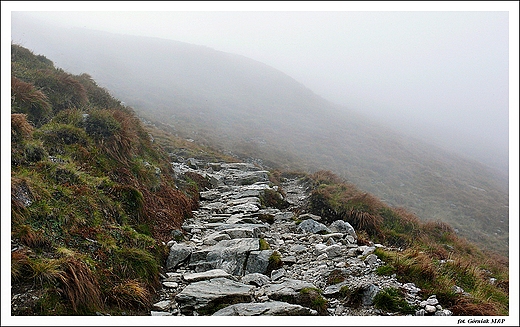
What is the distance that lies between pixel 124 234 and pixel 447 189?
37859 mm

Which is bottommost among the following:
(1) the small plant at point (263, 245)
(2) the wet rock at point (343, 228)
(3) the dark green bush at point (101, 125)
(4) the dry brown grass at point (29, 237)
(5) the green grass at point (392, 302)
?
(1) the small plant at point (263, 245)

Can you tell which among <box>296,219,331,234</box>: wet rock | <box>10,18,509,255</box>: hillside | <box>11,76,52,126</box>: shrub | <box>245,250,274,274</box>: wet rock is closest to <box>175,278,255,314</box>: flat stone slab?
<box>245,250,274,274</box>: wet rock

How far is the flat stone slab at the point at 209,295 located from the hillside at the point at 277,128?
844 inches

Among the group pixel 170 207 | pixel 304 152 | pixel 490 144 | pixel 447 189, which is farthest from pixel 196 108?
pixel 490 144

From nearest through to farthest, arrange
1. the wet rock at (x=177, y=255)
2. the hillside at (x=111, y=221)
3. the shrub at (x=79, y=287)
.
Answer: the shrub at (x=79, y=287) → the hillside at (x=111, y=221) → the wet rock at (x=177, y=255)

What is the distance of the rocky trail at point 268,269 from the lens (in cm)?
552

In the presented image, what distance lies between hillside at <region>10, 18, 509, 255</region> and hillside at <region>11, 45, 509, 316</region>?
48.5 feet

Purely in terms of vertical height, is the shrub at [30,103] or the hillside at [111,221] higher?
the shrub at [30,103]

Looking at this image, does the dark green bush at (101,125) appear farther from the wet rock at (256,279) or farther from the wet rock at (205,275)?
the wet rock at (256,279)

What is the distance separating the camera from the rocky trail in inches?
217

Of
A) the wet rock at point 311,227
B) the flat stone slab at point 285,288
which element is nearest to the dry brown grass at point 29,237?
the flat stone slab at point 285,288

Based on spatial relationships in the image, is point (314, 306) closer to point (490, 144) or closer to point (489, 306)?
point (489, 306)

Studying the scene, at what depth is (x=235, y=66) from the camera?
97.2 m

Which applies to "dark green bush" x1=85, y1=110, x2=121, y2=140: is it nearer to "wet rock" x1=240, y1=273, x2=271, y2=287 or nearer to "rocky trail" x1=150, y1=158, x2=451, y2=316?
"rocky trail" x1=150, y1=158, x2=451, y2=316
